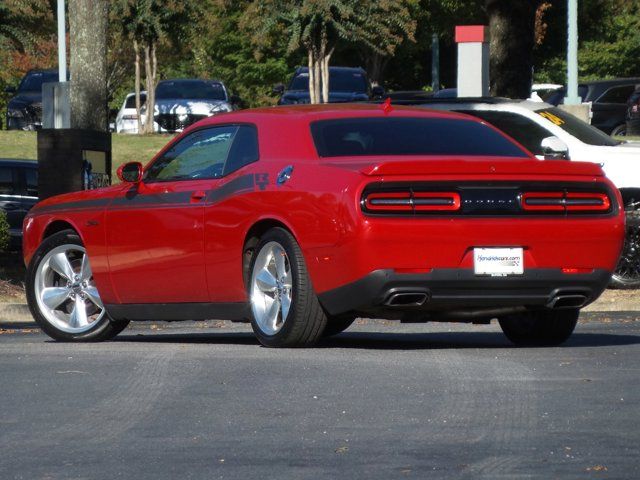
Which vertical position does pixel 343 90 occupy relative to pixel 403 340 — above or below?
above

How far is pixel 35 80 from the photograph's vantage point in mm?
39469

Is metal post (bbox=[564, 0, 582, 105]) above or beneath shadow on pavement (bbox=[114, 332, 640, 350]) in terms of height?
above

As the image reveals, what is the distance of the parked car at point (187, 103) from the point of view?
1437 inches

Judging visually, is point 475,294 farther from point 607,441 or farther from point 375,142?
point 607,441

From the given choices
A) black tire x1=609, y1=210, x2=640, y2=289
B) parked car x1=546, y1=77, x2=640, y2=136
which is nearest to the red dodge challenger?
black tire x1=609, y1=210, x2=640, y2=289

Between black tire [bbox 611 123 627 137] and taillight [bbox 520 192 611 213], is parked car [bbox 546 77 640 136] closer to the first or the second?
black tire [bbox 611 123 627 137]

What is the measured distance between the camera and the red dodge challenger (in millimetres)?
9352

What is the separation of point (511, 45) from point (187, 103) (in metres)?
12.7

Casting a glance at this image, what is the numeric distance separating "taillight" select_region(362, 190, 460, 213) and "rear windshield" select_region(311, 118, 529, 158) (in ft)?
2.64

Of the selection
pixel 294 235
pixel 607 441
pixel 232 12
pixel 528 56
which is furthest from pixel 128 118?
pixel 607 441

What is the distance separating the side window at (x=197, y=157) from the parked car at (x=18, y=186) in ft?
46.0

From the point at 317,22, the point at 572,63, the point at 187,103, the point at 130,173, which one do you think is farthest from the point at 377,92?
the point at 130,173

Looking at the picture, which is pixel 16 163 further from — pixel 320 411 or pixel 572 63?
pixel 320 411

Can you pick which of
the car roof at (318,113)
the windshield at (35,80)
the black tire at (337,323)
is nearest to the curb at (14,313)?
the car roof at (318,113)
